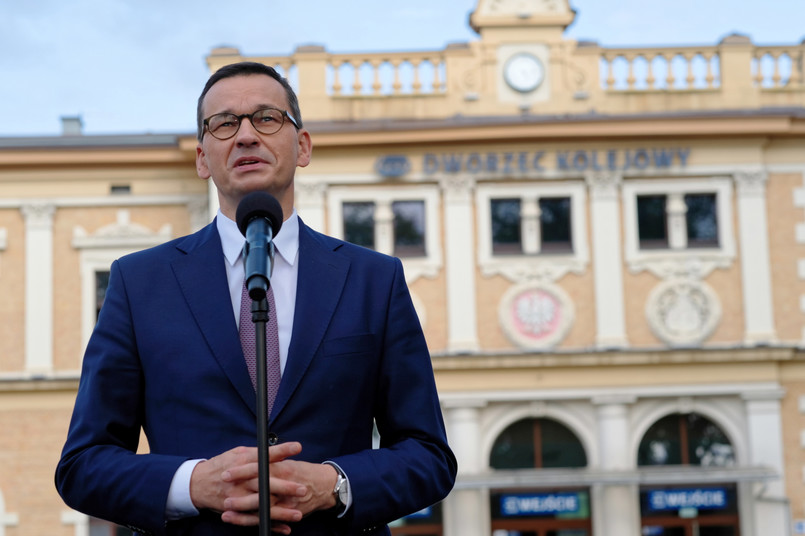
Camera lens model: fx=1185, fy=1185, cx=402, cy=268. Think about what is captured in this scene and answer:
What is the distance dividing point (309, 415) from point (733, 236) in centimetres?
2034

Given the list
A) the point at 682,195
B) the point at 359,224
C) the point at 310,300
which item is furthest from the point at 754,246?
the point at 310,300

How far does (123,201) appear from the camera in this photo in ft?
75.6

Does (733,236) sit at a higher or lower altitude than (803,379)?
higher

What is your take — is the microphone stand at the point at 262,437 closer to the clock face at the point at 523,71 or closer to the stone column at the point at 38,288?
the clock face at the point at 523,71

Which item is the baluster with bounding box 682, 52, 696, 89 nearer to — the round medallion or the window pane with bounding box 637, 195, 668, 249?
the window pane with bounding box 637, 195, 668, 249

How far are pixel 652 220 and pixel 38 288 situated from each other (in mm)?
11710

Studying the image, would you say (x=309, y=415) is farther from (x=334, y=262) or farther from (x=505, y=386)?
(x=505, y=386)

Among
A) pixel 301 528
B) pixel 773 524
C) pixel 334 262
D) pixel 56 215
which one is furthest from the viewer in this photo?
pixel 56 215

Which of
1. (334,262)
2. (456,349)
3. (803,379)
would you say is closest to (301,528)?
(334,262)

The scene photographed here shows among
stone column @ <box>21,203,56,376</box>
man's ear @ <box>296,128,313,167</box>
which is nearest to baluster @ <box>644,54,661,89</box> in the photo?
stone column @ <box>21,203,56,376</box>

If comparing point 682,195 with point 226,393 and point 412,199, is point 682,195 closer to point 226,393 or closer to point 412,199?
point 412,199

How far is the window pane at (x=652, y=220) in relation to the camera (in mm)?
22156

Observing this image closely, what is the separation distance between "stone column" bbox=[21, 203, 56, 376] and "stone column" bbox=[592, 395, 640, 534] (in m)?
10.4

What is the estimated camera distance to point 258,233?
8.29ft
